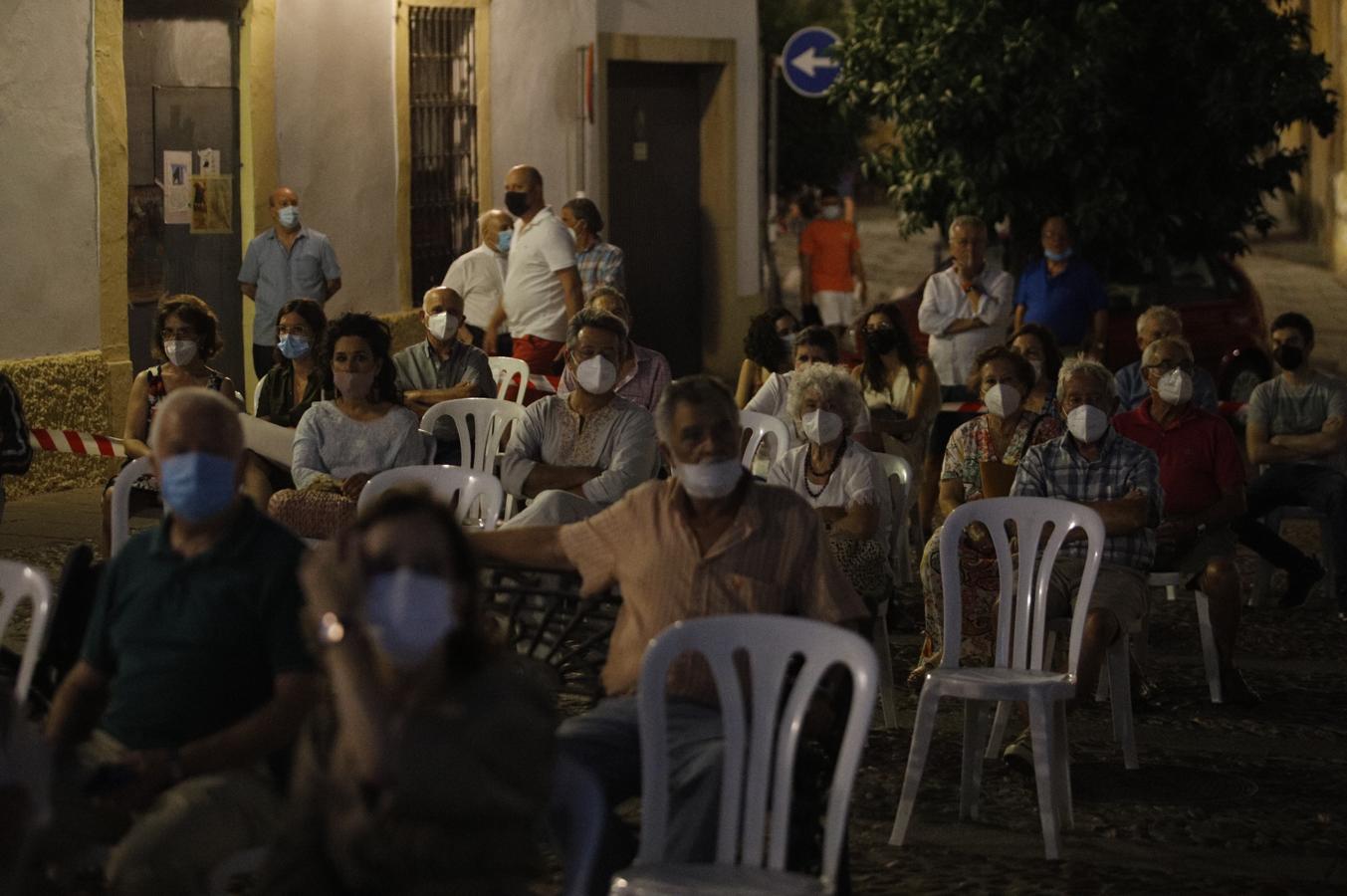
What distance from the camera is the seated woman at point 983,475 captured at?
8562 millimetres

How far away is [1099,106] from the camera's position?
16828mm

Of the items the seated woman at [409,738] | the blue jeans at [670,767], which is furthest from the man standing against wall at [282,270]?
the seated woman at [409,738]

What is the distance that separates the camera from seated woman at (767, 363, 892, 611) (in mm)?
8156

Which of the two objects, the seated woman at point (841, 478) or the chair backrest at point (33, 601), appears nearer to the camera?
the chair backrest at point (33, 601)

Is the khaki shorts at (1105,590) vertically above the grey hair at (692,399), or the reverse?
the grey hair at (692,399)

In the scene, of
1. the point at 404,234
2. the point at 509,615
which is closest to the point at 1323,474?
the point at 509,615

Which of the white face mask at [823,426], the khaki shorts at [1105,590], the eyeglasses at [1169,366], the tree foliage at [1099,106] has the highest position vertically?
the tree foliage at [1099,106]

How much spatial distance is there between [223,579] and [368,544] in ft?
2.99

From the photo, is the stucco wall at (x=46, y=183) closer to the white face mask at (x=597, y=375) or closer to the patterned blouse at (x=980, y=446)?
the white face mask at (x=597, y=375)

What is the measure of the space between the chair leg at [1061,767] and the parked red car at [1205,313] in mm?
9009

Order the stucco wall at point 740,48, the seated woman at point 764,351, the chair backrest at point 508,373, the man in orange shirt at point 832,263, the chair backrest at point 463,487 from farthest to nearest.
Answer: the man in orange shirt at point 832,263 → the stucco wall at point 740,48 → the chair backrest at point 508,373 → the seated woman at point 764,351 → the chair backrest at point 463,487

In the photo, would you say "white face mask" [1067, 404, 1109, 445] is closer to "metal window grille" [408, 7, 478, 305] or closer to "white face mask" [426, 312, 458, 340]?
"white face mask" [426, 312, 458, 340]

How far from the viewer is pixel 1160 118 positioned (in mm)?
17453

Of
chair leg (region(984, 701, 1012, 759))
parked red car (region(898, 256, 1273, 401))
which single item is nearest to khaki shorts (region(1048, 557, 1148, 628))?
chair leg (region(984, 701, 1012, 759))
